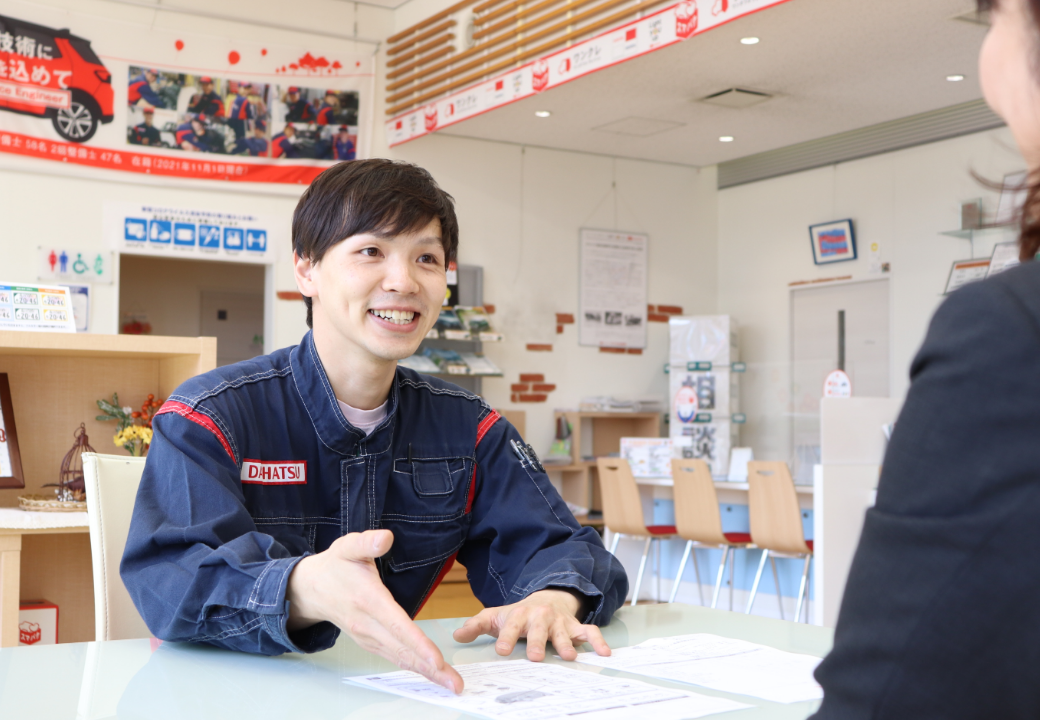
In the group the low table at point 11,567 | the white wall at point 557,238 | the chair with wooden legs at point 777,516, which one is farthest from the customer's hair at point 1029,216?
the white wall at point 557,238

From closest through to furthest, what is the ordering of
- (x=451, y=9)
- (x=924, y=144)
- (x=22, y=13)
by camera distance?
(x=22, y=13), (x=451, y=9), (x=924, y=144)

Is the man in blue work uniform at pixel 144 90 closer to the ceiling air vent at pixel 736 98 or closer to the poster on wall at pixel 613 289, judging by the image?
the poster on wall at pixel 613 289

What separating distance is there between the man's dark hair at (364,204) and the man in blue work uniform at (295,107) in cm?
515

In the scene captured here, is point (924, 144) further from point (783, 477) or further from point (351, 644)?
point (351, 644)

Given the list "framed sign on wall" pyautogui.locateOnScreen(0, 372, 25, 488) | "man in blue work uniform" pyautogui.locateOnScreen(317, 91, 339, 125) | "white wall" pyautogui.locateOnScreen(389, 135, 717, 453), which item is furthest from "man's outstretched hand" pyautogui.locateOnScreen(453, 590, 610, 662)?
"white wall" pyautogui.locateOnScreen(389, 135, 717, 453)

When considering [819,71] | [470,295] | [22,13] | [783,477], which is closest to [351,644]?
[783,477]

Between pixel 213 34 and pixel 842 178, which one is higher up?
pixel 213 34

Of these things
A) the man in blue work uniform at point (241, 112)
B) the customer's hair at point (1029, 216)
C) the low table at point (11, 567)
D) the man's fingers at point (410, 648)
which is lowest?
the low table at point (11, 567)

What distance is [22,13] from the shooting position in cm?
556

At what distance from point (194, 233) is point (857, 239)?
4453 millimetres

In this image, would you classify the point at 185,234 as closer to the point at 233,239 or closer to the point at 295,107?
the point at 233,239

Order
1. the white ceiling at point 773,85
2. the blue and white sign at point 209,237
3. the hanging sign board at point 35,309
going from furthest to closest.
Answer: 1. the blue and white sign at point 209,237
2. the white ceiling at point 773,85
3. the hanging sign board at point 35,309

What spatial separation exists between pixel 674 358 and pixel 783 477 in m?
2.62

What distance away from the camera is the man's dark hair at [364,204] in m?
1.44
